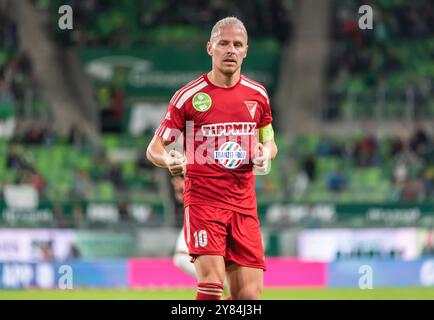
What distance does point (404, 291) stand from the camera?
17969mm

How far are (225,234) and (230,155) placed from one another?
0.59 metres

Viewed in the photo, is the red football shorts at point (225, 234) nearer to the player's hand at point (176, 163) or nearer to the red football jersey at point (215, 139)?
the red football jersey at point (215, 139)

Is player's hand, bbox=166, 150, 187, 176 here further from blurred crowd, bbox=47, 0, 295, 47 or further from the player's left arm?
blurred crowd, bbox=47, 0, 295, 47

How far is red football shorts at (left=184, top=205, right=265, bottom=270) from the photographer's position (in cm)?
816

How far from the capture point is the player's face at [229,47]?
26.8 feet

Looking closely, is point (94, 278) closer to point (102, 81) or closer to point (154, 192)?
point (154, 192)

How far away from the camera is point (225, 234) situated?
324 inches

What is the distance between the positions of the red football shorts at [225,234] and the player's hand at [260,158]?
0.40 meters

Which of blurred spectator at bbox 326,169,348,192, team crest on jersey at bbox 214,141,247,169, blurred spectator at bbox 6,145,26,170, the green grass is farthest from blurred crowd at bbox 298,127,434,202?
team crest on jersey at bbox 214,141,247,169

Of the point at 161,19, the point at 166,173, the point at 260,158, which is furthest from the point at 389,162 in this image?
the point at 260,158

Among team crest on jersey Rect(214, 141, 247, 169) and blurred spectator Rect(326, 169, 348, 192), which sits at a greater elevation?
team crest on jersey Rect(214, 141, 247, 169)

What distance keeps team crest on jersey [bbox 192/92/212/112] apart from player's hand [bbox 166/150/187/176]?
17.7 inches

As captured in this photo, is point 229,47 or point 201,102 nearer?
point 229,47

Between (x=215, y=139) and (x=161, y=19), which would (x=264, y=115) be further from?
(x=161, y=19)
